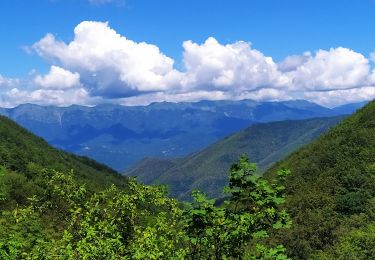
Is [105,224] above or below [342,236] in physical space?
above

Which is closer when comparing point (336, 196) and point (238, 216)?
point (238, 216)

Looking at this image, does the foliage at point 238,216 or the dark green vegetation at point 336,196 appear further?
the dark green vegetation at point 336,196

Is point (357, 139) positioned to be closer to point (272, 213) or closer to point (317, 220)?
point (317, 220)

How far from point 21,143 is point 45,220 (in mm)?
61506

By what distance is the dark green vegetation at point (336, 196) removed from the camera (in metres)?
80.4

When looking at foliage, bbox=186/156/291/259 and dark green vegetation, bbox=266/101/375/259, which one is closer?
foliage, bbox=186/156/291/259

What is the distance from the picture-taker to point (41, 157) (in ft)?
394

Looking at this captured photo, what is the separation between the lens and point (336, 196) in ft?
340

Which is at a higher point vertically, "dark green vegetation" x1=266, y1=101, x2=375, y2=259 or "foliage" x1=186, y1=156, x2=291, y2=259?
"foliage" x1=186, y1=156, x2=291, y2=259

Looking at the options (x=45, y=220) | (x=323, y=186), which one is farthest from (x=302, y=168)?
(x=45, y=220)

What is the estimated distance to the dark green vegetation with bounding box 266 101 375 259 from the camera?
8044cm

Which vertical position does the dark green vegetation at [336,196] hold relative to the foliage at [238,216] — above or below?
below

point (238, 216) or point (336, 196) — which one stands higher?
point (238, 216)

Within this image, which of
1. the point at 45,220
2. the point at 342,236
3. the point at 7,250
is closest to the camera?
the point at 7,250
